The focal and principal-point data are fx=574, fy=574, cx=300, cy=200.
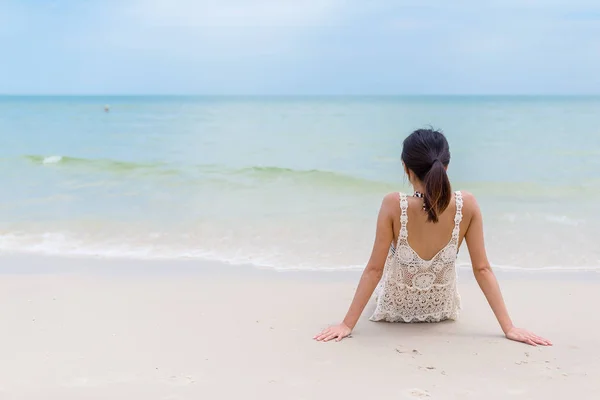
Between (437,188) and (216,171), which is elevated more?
(437,188)

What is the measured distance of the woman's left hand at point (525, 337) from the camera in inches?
125

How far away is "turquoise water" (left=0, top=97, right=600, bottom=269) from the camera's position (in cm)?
589

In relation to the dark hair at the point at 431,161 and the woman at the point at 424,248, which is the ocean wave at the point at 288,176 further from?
the dark hair at the point at 431,161

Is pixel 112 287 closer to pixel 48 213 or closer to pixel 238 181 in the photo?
pixel 48 213

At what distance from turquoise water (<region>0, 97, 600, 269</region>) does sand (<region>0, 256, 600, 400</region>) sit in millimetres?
1175

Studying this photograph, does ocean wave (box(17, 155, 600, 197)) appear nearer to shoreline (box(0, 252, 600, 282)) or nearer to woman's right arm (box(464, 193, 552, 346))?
shoreline (box(0, 252, 600, 282))

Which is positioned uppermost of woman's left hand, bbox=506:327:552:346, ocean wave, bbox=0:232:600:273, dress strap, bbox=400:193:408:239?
dress strap, bbox=400:193:408:239

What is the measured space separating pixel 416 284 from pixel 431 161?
33.0 inches

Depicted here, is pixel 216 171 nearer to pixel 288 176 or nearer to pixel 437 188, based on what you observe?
pixel 288 176

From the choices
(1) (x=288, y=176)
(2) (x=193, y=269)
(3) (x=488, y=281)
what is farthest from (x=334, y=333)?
(1) (x=288, y=176)

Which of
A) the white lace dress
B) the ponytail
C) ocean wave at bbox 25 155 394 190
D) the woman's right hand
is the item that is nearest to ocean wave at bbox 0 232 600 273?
the white lace dress

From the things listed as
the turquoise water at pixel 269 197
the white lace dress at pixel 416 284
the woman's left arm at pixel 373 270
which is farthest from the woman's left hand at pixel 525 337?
the turquoise water at pixel 269 197

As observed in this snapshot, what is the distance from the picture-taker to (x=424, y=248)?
324 centimetres

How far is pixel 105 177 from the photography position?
11344 millimetres
